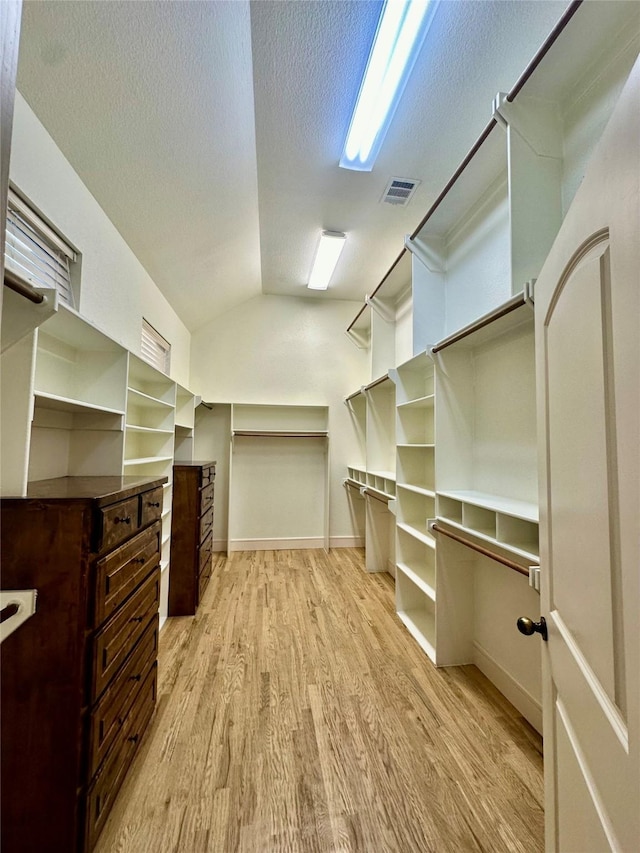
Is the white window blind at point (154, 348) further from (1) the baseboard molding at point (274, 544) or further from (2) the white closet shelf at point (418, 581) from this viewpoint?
(2) the white closet shelf at point (418, 581)

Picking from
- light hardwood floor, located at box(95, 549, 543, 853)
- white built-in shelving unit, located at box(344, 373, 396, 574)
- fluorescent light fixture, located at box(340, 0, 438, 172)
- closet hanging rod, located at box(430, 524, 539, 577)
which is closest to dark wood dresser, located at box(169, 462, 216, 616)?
light hardwood floor, located at box(95, 549, 543, 853)

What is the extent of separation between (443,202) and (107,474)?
2665mm

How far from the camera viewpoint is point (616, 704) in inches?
21.4

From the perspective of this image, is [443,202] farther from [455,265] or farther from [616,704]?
[616,704]

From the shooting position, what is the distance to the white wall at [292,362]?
480 cm

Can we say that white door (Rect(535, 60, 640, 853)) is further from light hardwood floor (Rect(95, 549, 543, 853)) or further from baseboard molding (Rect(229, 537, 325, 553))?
baseboard molding (Rect(229, 537, 325, 553))

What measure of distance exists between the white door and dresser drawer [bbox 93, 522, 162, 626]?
1.31 m

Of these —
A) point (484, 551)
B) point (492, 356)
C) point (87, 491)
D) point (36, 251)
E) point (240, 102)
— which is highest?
point (240, 102)

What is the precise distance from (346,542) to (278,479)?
1.27 metres

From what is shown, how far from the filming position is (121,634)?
4.38 feet

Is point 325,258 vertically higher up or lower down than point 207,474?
higher up

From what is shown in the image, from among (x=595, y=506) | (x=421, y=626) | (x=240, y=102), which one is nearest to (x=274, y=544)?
(x=421, y=626)

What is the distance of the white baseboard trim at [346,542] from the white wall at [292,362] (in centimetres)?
2

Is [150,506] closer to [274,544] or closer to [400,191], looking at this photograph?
[400,191]
